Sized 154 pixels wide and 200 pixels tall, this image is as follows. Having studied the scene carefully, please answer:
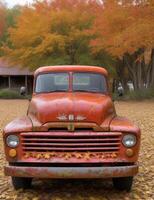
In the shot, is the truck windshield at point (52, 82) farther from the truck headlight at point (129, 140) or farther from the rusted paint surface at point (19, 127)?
the truck headlight at point (129, 140)

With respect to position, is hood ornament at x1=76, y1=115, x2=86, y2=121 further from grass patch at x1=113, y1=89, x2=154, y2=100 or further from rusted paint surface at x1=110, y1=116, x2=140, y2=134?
grass patch at x1=113, y1=89, x2=154, y2=100

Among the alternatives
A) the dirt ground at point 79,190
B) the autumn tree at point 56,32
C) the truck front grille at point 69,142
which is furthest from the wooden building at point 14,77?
the truck front grille at point 69,142

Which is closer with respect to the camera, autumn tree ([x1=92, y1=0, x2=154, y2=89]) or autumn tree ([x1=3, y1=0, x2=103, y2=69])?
autumn tree ([x1=92, y1=0, x2=154, y2=89])

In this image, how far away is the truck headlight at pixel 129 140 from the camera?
27.1ft

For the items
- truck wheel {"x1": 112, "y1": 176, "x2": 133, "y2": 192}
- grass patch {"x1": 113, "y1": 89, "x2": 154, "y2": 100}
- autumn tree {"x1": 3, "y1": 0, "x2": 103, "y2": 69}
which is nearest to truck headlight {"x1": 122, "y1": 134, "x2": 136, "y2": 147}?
truck wheel {"x1": 112, "y1": 176, "x2": 133, "y2": 192}

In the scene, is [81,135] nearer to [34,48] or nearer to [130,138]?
[130,138]

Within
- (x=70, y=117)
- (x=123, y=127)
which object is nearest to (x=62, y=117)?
(x=70, y=117)

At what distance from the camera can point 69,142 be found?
26.8 ft

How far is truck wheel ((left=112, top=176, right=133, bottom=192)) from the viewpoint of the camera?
856 cm

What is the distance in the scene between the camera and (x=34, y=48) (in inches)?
1943

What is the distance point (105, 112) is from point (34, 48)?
1616 inches

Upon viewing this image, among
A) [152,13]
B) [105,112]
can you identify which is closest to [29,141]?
[105,112]

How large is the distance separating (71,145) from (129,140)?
93 centimetres

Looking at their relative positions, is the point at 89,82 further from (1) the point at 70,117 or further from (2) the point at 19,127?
(2) the point at 19,127
